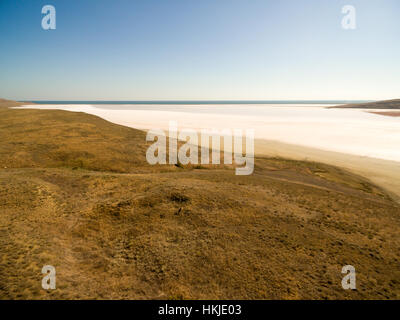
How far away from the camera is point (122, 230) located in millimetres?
7645

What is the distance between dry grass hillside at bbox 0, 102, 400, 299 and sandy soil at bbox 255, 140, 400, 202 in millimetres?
1731

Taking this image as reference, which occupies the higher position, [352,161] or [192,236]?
[352,161]

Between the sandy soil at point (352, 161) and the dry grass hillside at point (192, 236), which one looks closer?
the dry grass hillside at point (192, 236)

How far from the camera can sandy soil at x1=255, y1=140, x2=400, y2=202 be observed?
47.2 feet

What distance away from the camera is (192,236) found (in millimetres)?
7422

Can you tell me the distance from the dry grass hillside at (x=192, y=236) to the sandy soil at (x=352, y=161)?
68.1 inches

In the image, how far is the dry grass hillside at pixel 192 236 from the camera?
5.56 metres

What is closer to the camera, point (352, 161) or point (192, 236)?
point (192, 236)

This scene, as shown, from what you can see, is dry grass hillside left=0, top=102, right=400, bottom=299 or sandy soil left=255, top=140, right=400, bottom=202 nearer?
dry grass hillside left=0, top=102, right=400, bottom=299

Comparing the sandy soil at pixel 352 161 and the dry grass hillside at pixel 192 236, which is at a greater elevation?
the sandy soil at pixel 352 161

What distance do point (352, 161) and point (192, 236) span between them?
58.7 feet
